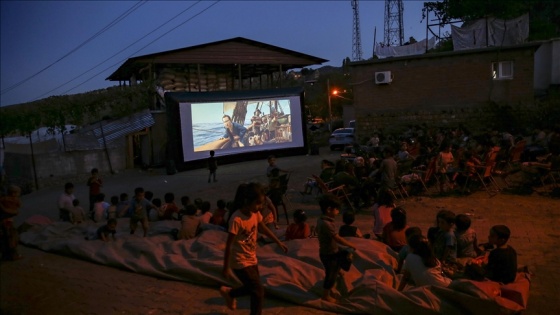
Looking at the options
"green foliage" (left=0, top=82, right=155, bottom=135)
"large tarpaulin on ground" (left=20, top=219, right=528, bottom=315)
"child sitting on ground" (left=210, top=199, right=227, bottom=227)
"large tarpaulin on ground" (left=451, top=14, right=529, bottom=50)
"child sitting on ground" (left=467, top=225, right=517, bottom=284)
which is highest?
"large tarpaulin on ground" (left=451, top=14, right=529, bottom=50)

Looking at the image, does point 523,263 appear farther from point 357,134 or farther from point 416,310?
point 357,134

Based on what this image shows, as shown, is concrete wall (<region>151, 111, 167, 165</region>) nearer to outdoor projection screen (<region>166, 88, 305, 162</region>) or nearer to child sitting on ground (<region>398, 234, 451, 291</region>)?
outdoor projection screen (<region>166, 88, 305, 162</region>)

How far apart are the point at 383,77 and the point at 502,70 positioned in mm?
4379

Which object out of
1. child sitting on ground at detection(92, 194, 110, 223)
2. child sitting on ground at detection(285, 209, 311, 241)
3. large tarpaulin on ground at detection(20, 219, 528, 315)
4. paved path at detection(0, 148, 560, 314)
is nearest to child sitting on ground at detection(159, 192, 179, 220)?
large tarpaulin on ground at detection(20, 219, 528, 315)

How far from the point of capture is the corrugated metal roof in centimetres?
1962

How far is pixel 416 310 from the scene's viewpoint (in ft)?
13.8

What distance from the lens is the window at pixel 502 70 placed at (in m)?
18.2

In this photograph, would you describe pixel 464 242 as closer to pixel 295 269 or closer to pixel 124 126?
pixel 295 269

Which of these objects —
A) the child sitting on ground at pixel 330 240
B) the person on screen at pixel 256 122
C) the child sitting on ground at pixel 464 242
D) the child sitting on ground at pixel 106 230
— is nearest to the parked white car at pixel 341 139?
the person on screen at pixel 256 122

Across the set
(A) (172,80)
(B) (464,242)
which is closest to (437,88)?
(A) (172,80)

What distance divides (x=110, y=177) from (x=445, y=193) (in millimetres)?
13141

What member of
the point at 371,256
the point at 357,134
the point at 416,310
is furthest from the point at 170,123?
the point at 416,310

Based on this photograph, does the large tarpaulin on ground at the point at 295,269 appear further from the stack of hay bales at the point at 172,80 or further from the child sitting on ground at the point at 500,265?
the stack of hay bales at the point at 172,80

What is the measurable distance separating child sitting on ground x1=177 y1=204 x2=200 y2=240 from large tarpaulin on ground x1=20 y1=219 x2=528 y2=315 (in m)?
0.20
